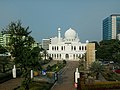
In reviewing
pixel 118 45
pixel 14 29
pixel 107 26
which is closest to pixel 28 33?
pixel 14 29

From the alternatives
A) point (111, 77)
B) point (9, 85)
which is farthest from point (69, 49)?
point (9, 85)

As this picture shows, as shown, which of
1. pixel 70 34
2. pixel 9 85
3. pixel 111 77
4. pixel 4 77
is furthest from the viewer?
pixel 70 34

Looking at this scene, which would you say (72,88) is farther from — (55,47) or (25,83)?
(55,47)

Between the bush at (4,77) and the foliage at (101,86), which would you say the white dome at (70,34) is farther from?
the foliage at (101,86)

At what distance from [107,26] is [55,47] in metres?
63.7

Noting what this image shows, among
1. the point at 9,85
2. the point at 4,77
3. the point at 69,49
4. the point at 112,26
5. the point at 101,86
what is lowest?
the point at 9,85

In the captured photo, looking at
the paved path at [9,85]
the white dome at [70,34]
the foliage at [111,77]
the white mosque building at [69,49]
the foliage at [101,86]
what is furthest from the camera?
the white mosque building at [69,49]

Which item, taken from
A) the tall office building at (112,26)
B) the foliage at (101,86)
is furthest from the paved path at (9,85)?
the tall office building at (112,26)

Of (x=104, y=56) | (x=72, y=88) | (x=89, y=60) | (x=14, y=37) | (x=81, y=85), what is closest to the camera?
(x=81, y=85)

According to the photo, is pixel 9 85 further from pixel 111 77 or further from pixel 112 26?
pixel 112 26

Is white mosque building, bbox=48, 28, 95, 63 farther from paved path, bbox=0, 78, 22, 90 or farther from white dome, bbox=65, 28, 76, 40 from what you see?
paved path, bbox=0, 78, 22, 90

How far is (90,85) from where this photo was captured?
22594mm

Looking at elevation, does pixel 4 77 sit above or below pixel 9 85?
above

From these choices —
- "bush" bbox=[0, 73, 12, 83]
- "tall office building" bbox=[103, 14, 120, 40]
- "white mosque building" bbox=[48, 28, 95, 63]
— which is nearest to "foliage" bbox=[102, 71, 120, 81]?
"bush" bbox=[0, 73, 12, 83]
